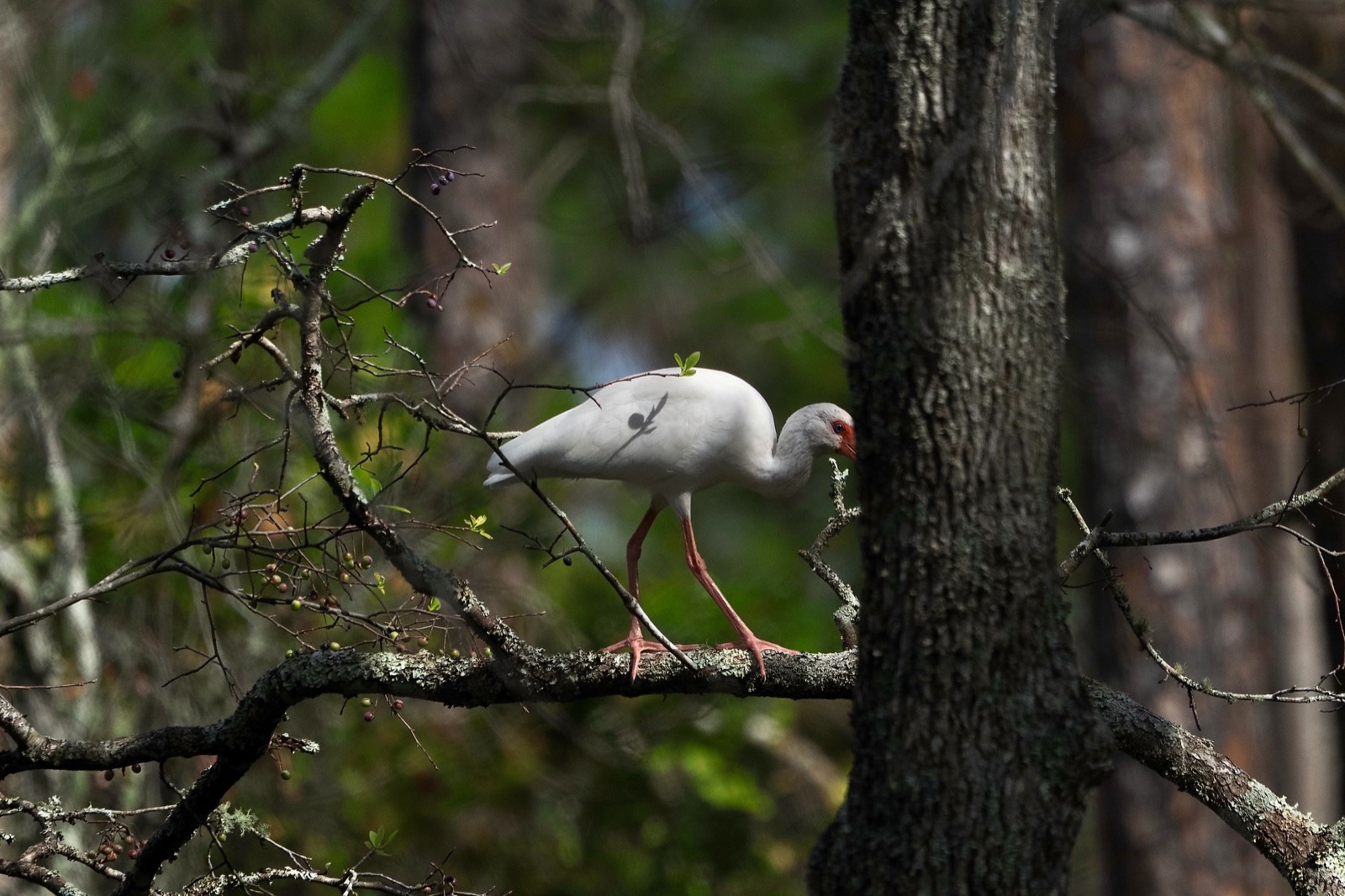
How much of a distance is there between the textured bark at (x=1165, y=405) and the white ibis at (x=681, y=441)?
148 inches

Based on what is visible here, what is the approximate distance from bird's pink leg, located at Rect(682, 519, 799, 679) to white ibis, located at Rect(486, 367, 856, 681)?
12 millimetres

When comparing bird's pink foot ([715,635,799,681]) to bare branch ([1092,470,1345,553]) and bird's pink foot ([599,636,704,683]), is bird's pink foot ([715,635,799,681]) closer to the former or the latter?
bird's pink foot ([599,636,704,683])

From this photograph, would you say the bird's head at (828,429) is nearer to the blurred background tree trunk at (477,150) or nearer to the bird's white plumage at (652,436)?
the bird's white plumage at (652,436)

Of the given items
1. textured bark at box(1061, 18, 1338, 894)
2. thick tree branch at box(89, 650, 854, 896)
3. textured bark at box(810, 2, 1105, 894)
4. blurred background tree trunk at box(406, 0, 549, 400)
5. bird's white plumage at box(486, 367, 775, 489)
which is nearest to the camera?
textured bark at box(810, 2, 1105, 894)

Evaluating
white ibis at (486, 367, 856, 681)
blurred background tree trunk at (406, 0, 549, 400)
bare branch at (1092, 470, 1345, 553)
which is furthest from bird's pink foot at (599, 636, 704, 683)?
blurred background tree trunk at (406, 0, 549, 400)

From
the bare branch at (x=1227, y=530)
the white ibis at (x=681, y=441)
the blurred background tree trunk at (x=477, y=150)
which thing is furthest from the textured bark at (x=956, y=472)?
the blurred background tree trunk at (x=477, y=150)

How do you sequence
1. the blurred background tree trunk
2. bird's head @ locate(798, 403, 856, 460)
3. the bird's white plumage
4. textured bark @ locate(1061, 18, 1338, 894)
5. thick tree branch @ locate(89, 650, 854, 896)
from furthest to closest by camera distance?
the blurred background tree trunk
textured bark @ locate(1061, 18, 1338, 894)
bird's head @ locate(798, 403, 856, 460)
the bird's white plumage
thick tree branch @ locate(89, 650, 854, 896)

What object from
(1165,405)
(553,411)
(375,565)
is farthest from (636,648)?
(1165,405)

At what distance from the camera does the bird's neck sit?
151 inches

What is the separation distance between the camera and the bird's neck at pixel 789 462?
3.84 meters

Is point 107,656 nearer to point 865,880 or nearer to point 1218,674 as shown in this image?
point 865,880

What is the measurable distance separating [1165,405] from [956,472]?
5545 mm

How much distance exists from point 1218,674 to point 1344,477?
16.2 ft

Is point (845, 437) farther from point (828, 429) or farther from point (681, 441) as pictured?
point (681, 441)
